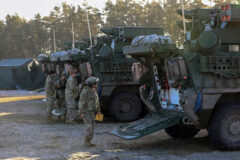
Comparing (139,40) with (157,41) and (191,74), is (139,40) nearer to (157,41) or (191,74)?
(157,41)

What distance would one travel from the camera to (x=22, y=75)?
35.2m

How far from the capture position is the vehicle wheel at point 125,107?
13.0 metres

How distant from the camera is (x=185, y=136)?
977 centimetres

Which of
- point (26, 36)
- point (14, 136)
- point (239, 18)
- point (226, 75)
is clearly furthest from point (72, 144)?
point (26, 36)

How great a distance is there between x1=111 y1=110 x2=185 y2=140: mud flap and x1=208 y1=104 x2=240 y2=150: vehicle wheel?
0.65 meters

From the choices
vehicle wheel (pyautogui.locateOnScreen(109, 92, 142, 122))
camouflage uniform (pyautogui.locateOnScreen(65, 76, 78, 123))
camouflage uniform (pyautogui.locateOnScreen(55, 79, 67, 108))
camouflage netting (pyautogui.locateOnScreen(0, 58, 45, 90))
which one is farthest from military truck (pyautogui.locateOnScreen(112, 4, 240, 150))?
camouflage netting (pyautogui.locateOnScreen(0, 58, 45, 90))

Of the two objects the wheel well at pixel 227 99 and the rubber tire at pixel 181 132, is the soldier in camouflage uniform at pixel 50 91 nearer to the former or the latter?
the rubber tire at pixel 181 132

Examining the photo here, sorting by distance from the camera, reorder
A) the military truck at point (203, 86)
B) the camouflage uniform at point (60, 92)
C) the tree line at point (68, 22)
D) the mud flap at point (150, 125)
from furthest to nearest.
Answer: the tree line at point (68, 22)
the camouflage uniform at point (60, 92)
the mud flap at point (150, 125)
the military truck at point (203, 86)

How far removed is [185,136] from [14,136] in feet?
13.6

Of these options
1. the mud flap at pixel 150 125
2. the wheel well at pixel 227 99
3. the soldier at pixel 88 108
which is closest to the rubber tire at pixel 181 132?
the mud flap at pixel 150 125

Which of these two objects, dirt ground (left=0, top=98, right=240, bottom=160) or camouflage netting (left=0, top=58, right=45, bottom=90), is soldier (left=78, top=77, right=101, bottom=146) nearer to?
dirt ground (left=0, top=98, right=240, bottom=160)

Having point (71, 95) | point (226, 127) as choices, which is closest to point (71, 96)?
point (71, 95)

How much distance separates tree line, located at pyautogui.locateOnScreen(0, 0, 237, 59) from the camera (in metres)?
47.1

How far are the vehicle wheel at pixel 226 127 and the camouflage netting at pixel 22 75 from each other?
26961 mm
